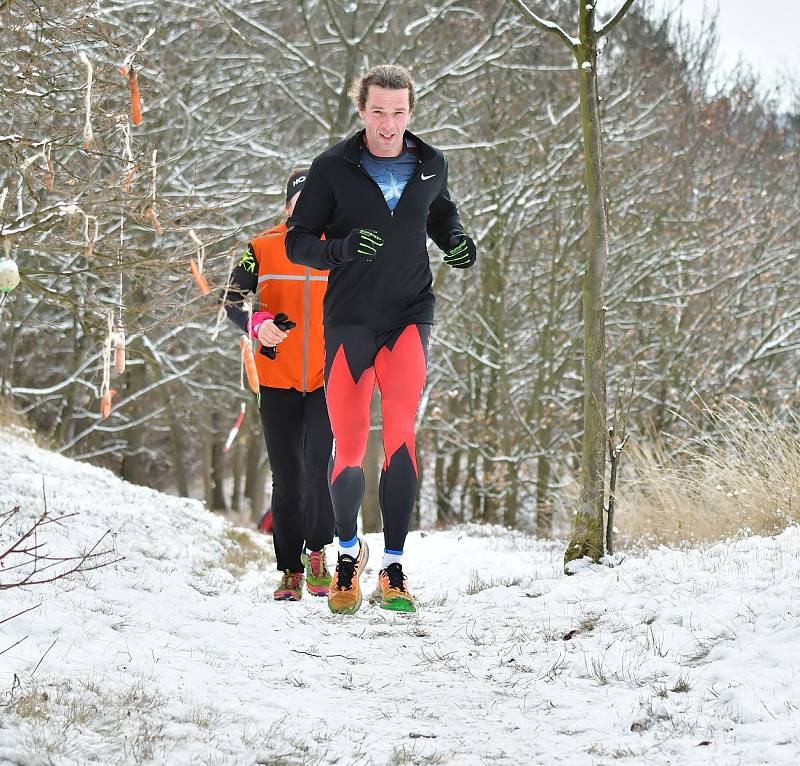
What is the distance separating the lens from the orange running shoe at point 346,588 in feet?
14.5

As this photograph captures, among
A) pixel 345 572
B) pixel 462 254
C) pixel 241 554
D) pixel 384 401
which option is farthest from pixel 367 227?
pixel 241 554

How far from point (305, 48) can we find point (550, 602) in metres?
13.9

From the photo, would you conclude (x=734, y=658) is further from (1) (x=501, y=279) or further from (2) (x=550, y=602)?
(1) (x=501, y=279)

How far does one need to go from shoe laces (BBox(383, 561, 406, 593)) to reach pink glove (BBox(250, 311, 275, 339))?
143cm

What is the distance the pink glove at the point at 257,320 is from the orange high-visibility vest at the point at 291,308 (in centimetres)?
6

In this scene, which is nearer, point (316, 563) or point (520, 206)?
point (316, 563)

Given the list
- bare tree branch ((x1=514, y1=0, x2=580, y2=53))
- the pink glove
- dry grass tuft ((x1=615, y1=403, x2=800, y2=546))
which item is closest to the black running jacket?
the pink glove

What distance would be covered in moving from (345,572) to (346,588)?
3.1 inches

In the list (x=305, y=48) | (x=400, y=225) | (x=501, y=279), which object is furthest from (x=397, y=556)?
(x=305, y=48)

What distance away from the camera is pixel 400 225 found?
4465mm

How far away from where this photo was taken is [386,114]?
4.40 metres

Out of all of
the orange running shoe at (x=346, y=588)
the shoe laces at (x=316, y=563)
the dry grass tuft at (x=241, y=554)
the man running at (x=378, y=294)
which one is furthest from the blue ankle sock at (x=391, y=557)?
the dry grass tuft at (x=241, y=554)

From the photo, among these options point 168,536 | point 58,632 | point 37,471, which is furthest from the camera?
point 37,471

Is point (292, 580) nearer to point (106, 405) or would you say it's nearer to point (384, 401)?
point (384, 401)
